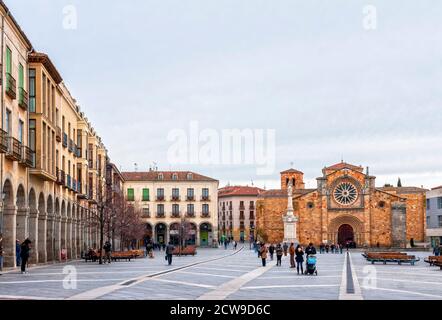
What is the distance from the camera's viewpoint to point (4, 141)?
3316 centimetres

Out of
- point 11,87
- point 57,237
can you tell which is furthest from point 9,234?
point 57,237

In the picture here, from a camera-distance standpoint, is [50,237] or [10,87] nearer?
[10,87]

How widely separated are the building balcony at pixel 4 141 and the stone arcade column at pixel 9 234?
3373 millimetres

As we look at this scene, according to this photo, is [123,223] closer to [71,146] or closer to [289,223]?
[71,146]

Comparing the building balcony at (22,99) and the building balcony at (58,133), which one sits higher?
the building balcony at (22,99)

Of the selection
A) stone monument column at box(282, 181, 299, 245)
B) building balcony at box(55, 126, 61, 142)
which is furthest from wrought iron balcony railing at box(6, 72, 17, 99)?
stone monument column at box(282, 181, 299, 245)

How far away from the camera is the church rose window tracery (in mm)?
106938

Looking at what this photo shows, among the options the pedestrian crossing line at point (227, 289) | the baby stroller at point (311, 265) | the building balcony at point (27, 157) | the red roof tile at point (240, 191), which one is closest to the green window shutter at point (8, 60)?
the building balcony at point (27, 157)

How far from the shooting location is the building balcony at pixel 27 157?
36.6 metres

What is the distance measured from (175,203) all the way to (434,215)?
38260 mm

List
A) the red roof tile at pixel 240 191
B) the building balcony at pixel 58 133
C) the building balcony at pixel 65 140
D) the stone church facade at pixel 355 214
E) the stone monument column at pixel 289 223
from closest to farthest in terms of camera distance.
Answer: the building balcony at pixel 58 133 < the building balcony at pixel 65 140 < the stone monument column at pixel 289 223 < the stone church facade at pixel 355 214 < the red roof tile at pixel 240 191

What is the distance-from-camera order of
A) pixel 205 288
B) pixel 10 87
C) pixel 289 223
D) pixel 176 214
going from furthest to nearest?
pixel 176 214 → pixel 289 223 → pixel 10 87 → pixel 205 288

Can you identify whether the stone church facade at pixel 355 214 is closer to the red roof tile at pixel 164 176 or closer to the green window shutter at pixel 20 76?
the red roof tile at pixel 164 176

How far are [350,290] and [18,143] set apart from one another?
19.3 m
